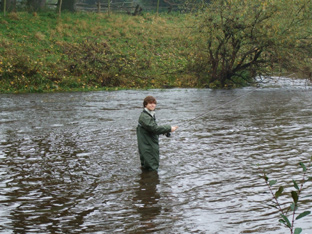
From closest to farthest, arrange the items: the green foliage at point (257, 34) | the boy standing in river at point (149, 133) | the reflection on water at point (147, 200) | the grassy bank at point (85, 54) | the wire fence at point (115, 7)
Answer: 1. the reflection on water at point (147, 200)
2. the boy standing in river at point (149, 133)
3. the green foliage at point (257, 34)
4. the grassy bank at point (85, 54)
5. the wire fence at point (115, 7)

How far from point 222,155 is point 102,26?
2510cm

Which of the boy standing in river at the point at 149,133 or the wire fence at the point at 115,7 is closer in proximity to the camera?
the boy standing in river at the point at 149,133

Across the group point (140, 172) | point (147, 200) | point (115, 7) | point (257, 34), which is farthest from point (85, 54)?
point (147, 200)

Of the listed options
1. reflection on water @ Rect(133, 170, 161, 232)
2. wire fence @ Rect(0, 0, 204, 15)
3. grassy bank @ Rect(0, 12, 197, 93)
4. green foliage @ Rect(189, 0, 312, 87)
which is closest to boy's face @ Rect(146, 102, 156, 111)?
reflection on water @ Rect(133, 170, 161, 232)

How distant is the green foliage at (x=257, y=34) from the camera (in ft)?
67.9

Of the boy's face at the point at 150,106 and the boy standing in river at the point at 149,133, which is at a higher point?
the boy's face at the point at 150,106

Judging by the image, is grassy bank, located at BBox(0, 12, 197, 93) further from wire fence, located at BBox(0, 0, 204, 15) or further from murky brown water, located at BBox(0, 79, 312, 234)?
murky brown water, located at BBox(0, 79, 312, 234)

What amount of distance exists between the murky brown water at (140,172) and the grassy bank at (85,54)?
21.4ft

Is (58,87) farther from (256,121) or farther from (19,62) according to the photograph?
A: (256,121)

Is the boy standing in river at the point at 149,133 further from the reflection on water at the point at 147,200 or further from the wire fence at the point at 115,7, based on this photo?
the wire fence at the point at 115,7

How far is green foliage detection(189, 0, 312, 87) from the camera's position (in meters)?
20.7

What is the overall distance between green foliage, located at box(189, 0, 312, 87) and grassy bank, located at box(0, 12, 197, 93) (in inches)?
53.1

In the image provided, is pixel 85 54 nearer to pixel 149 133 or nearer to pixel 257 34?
pixel 257 34

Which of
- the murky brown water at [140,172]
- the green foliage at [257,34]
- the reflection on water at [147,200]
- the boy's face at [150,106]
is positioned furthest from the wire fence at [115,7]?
the reflection on water at [147,200]
